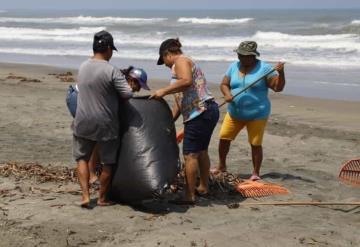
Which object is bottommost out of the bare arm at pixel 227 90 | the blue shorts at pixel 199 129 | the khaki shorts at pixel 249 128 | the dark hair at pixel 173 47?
the khaki shorts at pixel 249 128

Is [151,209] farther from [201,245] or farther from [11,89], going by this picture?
[11,89]

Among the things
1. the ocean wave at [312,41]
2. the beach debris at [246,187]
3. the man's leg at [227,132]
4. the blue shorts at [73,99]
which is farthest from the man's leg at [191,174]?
the ocean wave at [312,41]

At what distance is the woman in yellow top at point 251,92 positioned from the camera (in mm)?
5836

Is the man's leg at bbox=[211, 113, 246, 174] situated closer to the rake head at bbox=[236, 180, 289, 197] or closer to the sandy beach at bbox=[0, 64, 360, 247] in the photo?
the rake head at bbox=[236, 180, 289, 197]

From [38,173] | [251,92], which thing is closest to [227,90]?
[251,92]

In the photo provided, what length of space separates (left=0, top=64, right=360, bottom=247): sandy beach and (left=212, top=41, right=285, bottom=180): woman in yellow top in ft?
2.22

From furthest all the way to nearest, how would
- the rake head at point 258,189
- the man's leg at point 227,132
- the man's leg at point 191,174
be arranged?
the man's leg at point 227,132 → the rake head at point 258,189 → the man's leg at point 191,174

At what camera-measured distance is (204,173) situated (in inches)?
219

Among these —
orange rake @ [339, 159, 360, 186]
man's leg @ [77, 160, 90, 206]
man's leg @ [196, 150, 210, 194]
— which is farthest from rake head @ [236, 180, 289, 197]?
man's leg @ [77, 160, 90, 206]

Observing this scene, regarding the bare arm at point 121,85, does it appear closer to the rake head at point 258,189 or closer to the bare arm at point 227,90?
the bare arm at point 227,90

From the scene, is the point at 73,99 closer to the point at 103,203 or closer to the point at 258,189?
the point at 103,203

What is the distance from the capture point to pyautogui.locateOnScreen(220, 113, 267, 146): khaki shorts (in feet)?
19.7

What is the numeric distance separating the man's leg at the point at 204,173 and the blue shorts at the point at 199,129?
0.61 ft

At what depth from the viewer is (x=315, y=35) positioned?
30.4 meters
